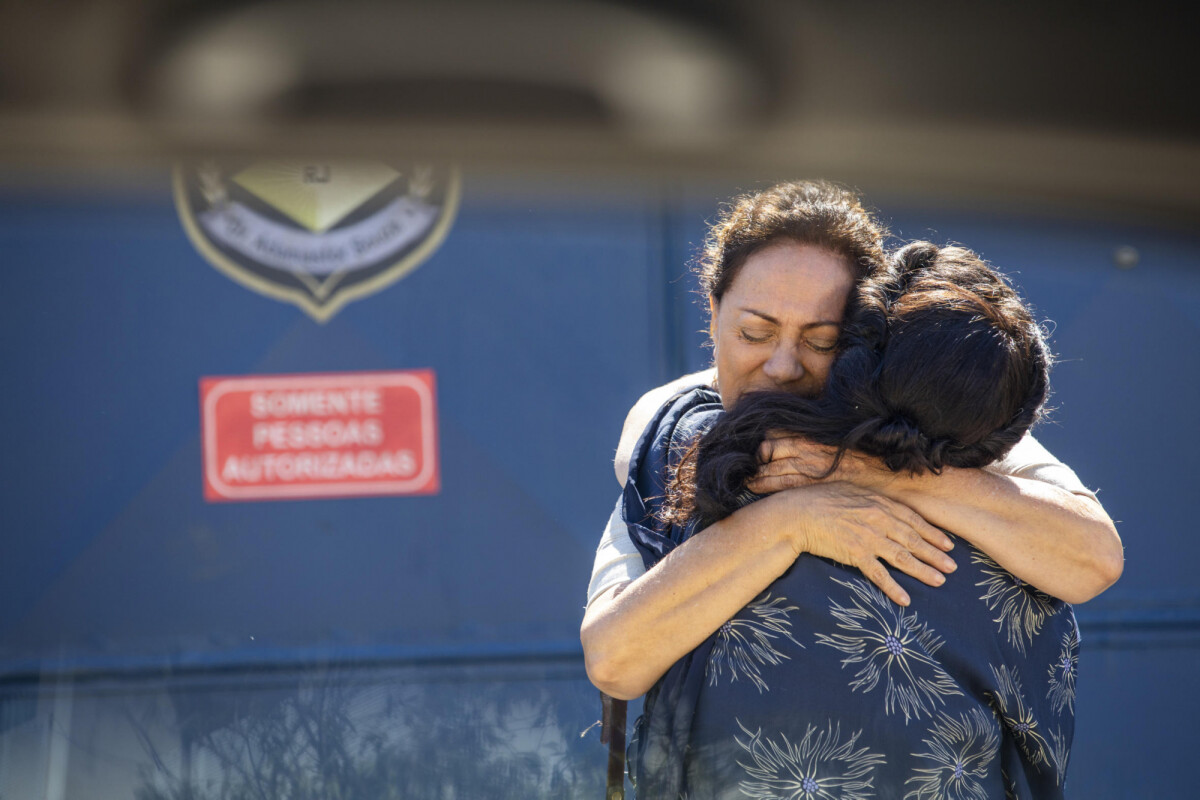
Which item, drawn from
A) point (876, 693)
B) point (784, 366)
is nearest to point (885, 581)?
point (876, 693)

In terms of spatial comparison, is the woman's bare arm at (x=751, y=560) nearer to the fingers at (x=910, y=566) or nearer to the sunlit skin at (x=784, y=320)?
the fingers at (x=910, y=566)

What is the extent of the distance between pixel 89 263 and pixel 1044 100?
83.0 inches

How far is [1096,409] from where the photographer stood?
2828 mm

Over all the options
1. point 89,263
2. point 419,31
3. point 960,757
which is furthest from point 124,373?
point 960,757

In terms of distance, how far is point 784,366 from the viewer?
1.41m

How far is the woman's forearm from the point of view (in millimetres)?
1240

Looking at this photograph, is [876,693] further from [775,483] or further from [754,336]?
[754,336]

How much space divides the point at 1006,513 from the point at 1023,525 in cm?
2

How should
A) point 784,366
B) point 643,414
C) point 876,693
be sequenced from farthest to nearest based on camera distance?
point 643,414 → point 784,366 → point 876,693

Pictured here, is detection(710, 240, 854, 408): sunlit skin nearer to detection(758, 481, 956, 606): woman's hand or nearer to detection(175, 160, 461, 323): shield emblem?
detection(758, 481, 956, 606): woman's hand

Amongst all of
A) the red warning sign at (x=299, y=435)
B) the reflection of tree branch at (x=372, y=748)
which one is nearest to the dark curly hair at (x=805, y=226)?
the red warning sign at (x=299, y=435)

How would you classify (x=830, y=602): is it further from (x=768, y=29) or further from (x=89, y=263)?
(x=89, y=263)

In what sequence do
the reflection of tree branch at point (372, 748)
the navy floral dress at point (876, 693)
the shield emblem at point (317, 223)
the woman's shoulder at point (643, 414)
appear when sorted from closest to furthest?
the navy floral dress at point (876, 693) → the woman's shoulder at point (643, 414) → the shield emblem at point (317, 223) → the reflection of tree branch at point (372, 748)

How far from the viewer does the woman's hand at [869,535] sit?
1223mm
